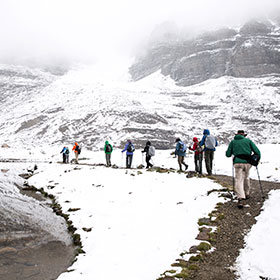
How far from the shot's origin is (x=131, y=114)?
363 feet

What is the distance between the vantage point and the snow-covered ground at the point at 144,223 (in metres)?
5.80

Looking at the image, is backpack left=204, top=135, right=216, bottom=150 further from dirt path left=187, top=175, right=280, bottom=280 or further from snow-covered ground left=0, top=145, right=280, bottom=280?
dirt path left=187, top=175, right=280, bottom=280

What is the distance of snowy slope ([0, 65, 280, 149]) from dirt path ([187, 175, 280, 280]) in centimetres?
7630

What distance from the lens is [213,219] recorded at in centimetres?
825

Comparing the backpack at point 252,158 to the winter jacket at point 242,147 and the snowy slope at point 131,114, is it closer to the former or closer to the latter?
the winter jacket at point 242,147

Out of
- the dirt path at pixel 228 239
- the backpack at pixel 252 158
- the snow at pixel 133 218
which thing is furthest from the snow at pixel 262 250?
the backpack at pixel 252 158

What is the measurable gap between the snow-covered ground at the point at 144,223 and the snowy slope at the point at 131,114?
70.8 meters

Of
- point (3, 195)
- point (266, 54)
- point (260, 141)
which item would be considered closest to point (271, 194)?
point (3, 195)

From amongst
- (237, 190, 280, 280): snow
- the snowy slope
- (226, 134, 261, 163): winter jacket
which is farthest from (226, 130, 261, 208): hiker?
the snowy slope

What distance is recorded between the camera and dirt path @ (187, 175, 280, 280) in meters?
5.41

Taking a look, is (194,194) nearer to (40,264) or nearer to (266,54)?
(40,264)

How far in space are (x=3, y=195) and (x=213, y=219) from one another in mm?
11621

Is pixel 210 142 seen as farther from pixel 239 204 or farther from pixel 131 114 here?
pixel 131 114

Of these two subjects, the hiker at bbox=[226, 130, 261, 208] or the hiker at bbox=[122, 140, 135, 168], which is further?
the hiker at bbox=[122, 140, 135, 168]
